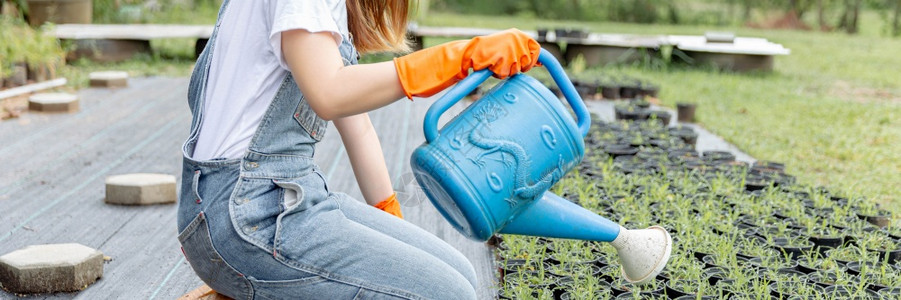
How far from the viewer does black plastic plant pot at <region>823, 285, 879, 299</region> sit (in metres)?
2.46

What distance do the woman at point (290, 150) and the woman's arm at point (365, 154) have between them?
12.9 inches

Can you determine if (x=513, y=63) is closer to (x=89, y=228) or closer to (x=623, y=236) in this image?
(x=623, y=236)

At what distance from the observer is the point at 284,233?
1696mm

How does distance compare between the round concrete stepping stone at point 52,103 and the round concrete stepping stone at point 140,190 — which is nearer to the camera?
the round concrete stepping stone at point 140,190

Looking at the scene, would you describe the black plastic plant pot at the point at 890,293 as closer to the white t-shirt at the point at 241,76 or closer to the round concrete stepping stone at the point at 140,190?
the white t-shirt at the point at 241,76

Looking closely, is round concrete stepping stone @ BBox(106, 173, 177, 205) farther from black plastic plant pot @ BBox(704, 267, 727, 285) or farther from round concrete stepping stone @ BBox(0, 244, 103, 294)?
black plastic plant pot @ BBox(704, 267, 727, 285)

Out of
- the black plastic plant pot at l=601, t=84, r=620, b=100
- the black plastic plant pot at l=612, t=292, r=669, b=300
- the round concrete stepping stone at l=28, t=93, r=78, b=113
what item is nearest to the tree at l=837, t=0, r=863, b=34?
the black plastic plant pot at l=601, t=84, r=620, b=100

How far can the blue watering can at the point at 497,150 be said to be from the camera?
5.67 ft

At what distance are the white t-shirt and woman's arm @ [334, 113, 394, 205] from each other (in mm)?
394

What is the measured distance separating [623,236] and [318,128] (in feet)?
2.31

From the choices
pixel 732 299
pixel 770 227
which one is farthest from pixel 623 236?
pixel 770 227

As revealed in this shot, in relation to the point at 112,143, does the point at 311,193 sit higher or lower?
higher

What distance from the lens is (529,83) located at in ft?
5.94

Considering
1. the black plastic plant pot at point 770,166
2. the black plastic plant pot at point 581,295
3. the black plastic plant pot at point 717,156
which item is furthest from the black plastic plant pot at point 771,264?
the black plastic plant pot at point 717,156
